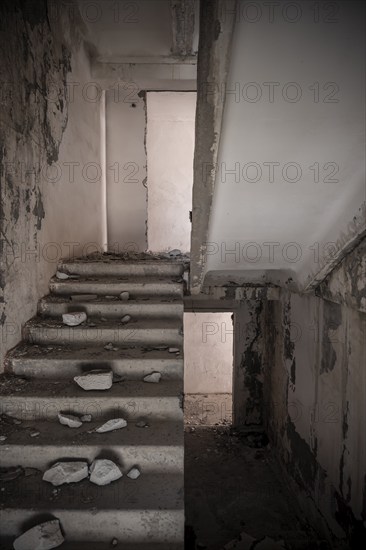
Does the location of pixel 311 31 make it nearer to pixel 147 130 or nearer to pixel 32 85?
pixel 32 85

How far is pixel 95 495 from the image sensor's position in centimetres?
186

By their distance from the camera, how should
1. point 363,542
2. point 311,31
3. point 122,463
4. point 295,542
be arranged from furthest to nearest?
point 295,542, point 363,542, point 122,463, point 311,31

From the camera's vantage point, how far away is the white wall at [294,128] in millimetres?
1704

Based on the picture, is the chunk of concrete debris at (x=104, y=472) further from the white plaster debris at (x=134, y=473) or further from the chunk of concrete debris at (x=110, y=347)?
the chunk of concrete debris at (x=110, y=347)

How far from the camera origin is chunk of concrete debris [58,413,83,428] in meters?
2.22

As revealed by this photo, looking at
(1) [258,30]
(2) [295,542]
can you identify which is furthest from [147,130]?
(2) [295,542]

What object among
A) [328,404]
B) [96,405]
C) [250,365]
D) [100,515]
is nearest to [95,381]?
[96,405]

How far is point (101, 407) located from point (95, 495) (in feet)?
1.84

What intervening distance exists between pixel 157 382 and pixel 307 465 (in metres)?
2.15

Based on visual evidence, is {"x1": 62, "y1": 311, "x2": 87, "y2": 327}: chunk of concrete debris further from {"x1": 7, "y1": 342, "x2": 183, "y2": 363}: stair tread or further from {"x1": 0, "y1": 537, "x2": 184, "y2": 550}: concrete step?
{"x1": 0, "y1": 537, "x2": 184, "y2": 550}: concrete step

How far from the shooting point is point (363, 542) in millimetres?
2416

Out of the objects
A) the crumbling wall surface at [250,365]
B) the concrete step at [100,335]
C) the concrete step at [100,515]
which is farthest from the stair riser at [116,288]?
the crumbling wall surface at [250,365]

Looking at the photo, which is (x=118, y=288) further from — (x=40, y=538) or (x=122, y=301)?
(x=40, y=538)

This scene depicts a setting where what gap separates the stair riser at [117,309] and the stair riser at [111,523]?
5.33ft
